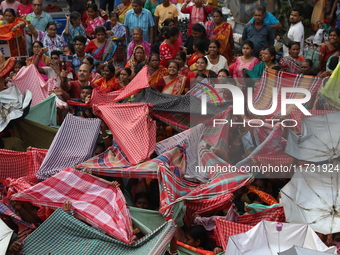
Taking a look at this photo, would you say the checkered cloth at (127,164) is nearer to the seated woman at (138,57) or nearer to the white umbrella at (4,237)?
the white umbrella at (4,237)

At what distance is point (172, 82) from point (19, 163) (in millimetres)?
2541

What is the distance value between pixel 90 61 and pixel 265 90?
3145 millimetres

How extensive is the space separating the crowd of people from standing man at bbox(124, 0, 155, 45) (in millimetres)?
18

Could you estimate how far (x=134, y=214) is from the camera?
7184 millimetres

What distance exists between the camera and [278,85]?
883cm

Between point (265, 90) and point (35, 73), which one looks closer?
point (265, 90)

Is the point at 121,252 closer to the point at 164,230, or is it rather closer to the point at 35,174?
the point at 164,230

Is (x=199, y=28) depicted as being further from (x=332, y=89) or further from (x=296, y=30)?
(x=332, y=89)

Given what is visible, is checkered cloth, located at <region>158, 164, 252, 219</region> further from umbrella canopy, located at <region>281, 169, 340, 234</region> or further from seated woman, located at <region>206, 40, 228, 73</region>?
seated woman, located at <region>206, 40, 228, 73</region>

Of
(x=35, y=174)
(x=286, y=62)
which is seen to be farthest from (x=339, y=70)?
(x=35, y=174)

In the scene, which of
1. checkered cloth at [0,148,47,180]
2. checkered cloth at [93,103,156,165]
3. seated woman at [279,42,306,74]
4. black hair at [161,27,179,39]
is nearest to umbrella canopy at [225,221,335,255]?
checkered cloth at [93,103,156,165]

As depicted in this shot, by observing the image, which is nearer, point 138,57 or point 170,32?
point 138,57

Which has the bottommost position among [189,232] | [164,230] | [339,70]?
[189,232]

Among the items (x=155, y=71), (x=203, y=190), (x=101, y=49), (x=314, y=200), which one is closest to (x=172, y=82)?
(x=155, y=71)
